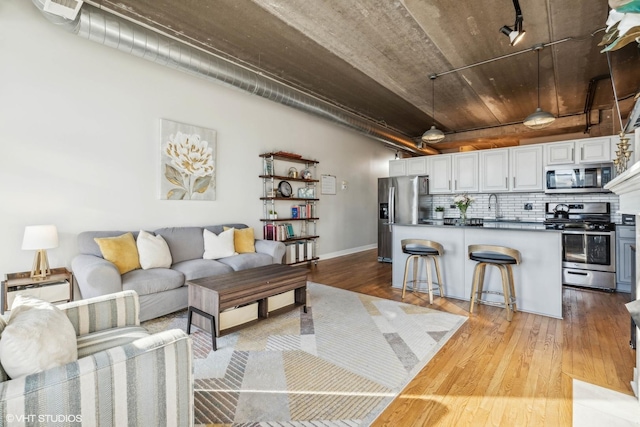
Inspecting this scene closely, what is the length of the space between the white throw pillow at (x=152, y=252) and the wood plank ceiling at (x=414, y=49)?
246 cm

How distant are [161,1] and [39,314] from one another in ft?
10.2

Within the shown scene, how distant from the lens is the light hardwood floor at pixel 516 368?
177cm

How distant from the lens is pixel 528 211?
5.37 meters

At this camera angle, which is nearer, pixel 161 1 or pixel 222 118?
pixel 161 1

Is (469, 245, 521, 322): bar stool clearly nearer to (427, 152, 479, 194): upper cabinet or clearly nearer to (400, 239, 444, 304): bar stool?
(400, 239, 444, 304): bar stool

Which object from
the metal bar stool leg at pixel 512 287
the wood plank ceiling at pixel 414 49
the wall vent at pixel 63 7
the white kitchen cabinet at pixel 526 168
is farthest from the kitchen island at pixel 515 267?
the wall vent at pixel 63 7

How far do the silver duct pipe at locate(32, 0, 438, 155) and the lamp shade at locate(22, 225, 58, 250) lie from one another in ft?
6.17

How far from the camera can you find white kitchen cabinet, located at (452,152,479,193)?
5.36 metres

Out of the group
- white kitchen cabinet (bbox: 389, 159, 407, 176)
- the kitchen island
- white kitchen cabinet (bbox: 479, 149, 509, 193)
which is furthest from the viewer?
white kitchen cabinet (bbox: 389, 159, 407, 176)

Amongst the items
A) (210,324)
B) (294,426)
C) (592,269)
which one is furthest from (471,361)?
(592,269)

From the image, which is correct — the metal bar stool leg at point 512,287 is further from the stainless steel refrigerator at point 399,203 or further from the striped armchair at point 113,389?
the striped armchair at point 113,389

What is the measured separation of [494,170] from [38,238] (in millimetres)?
6132

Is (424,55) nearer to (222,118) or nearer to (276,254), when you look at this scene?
(222,118)

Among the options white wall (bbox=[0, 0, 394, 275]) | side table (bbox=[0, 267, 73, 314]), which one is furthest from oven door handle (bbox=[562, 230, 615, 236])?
side table (bbox=[0, 267, 73, 314])
